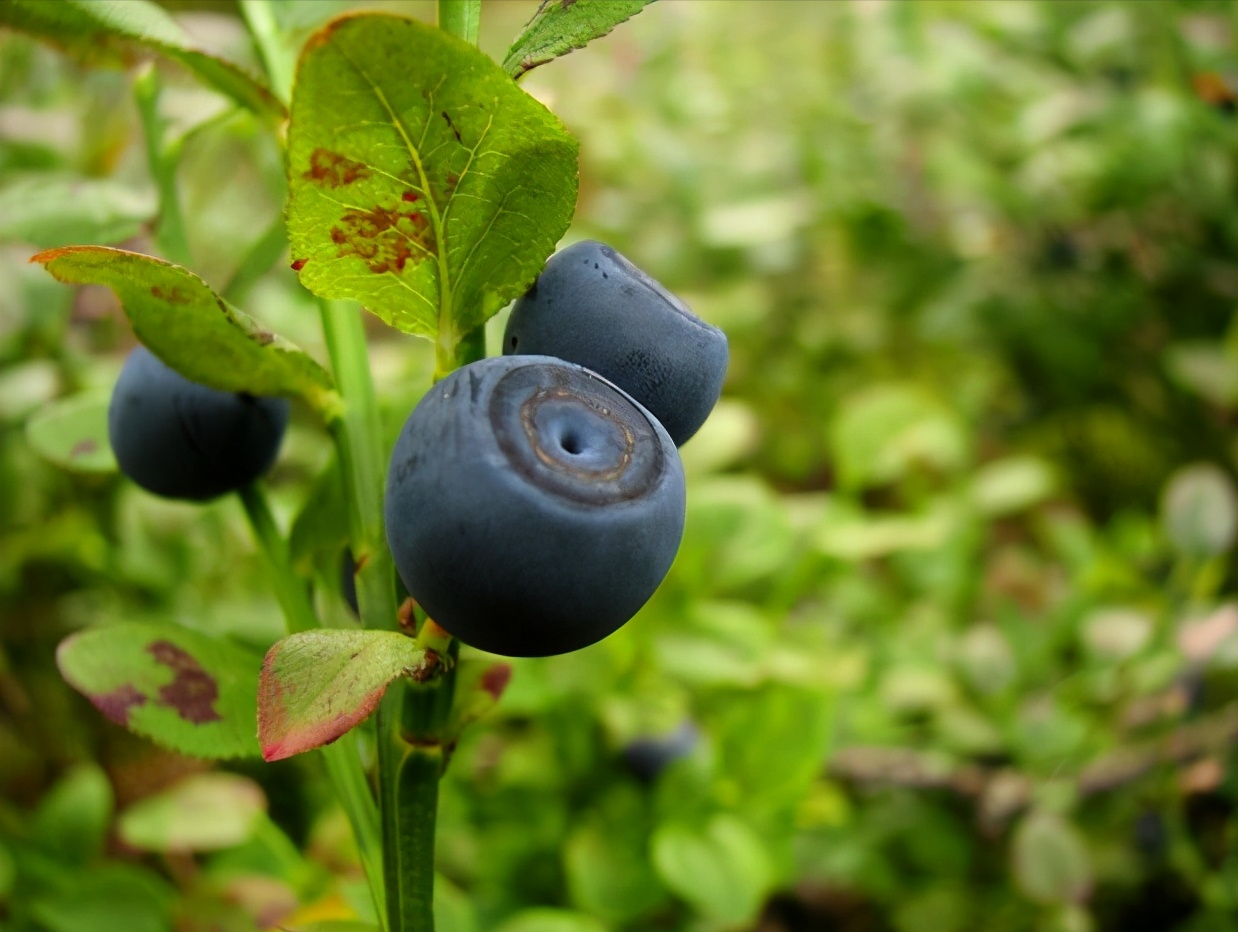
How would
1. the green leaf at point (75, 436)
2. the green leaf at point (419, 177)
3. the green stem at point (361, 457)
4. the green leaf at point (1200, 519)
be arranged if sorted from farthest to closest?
the green leaf at point (1200, 519)
the green leaf at point (75, 436)
the green stem at point (361, 457)
the green leaf at point (419, 177)

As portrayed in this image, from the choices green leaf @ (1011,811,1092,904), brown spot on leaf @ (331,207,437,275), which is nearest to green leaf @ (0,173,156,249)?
brown spot on leaf @ (331,207,437,275)

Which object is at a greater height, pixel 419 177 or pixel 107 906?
pixel 419 177

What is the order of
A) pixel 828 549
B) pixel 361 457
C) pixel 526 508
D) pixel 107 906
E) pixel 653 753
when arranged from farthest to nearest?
pixel 828 549, pixel 653 753, pixel 107 906, pixel 361 457, pixel 526 508

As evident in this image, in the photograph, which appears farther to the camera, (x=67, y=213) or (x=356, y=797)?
(x=67, y=213)

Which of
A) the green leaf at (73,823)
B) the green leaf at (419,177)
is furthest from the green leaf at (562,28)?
the green leaf at (73,823)

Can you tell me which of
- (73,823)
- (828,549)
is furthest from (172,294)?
(828,549)

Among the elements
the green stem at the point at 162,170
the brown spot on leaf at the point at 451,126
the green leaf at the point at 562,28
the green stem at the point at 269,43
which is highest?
the green leaf at the point at 562,28

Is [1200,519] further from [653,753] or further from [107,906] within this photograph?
[107,906]

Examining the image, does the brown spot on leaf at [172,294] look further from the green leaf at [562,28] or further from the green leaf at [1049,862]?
the green leaf at [1049,862]

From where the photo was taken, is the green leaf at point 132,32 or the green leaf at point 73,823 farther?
the green leaf at point 73,823
